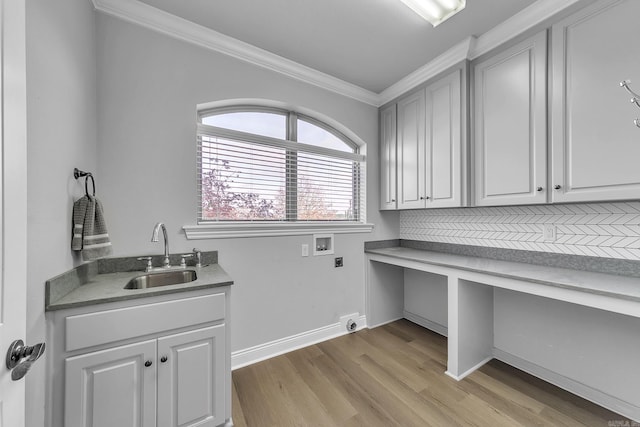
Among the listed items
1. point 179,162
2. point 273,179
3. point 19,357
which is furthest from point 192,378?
point 273,179

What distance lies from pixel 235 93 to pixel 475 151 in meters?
2.04

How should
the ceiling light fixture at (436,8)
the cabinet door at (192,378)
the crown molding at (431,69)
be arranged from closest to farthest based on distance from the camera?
the cabinet door at (192,378)
the ceiling light fixture at (436,8)
the crown molding at (431,69)

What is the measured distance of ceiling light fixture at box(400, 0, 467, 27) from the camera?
1.64 metres

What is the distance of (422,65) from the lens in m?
2.33

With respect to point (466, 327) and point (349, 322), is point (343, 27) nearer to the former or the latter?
point (466, 327)

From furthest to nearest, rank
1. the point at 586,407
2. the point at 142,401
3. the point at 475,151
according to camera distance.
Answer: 1. the point at 475,151
2. the point at 586,407
3. the point at 142,401

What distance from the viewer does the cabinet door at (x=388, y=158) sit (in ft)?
9.03

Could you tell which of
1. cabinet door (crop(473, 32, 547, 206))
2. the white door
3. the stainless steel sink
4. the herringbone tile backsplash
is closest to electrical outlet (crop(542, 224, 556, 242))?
the herringbone tile backsplash

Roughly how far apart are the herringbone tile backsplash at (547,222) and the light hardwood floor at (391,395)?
40.2 inches

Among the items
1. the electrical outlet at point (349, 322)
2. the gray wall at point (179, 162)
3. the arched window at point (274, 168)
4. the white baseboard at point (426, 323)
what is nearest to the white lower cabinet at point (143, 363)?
the gray wall at point (179, 162)

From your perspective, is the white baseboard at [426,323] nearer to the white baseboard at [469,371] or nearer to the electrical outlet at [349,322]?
the white baseboard at [469,371]

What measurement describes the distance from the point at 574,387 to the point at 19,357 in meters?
2.91

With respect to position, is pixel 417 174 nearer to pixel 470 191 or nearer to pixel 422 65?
pixel 470 191

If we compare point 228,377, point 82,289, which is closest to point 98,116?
point 82,289
